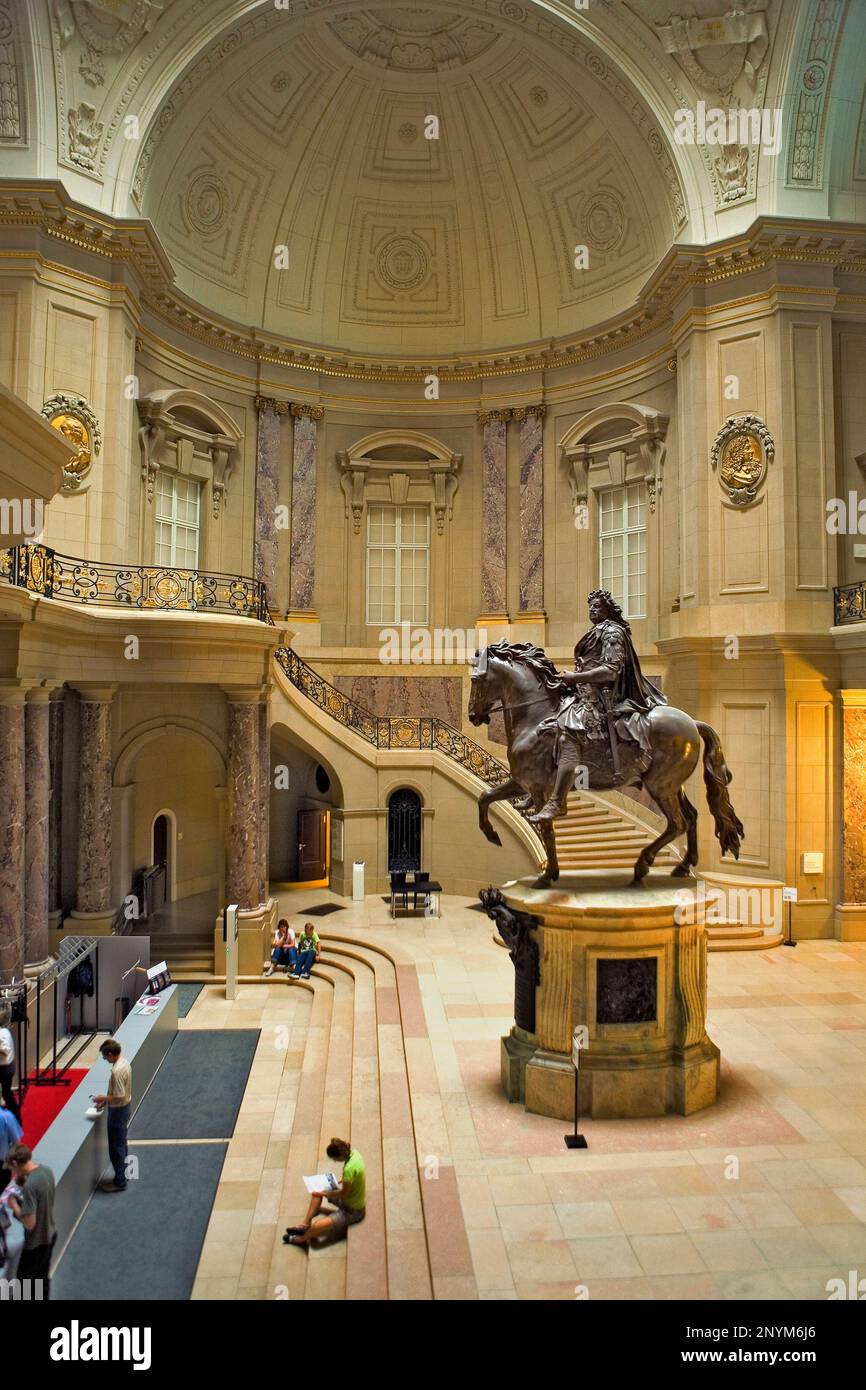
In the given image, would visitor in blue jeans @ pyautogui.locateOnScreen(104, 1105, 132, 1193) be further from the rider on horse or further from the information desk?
the rider on horse

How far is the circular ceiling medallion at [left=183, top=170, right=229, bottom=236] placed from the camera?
19.1 metres

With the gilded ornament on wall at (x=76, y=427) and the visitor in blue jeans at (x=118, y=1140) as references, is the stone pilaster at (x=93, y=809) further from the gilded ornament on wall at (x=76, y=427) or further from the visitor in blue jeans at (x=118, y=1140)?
the visitor in blue jeans at (x=118, y=1140)

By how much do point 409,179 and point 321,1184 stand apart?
71.8 feet

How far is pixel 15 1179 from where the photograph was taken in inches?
241

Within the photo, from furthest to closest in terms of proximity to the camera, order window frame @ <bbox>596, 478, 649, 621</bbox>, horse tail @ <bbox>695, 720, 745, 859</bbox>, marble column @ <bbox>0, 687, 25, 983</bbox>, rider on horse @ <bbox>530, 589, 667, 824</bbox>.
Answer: window frame @ <bbox>596, 478, 649, 621</bbox>, marble column @ <bbox>0, 687, 25, 983</bbox>, horse tail @ <bbox>695, 720, 745, 859</bbox>, rider on horse @ <bbox>530, 589, 667, 824</bbox>

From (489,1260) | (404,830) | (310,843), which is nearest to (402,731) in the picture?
(404,830)

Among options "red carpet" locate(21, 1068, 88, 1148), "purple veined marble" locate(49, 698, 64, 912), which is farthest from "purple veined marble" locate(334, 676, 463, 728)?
"red carpet" locate(21, 1068, 88, 1148)

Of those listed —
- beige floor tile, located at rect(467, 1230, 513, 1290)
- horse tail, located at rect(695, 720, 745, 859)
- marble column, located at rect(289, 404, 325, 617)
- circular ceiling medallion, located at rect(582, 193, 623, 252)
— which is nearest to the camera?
beige floor tile, located at rect(467, 1230, 513, 1290)

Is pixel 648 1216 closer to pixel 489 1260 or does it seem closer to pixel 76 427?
pixel 489 1260

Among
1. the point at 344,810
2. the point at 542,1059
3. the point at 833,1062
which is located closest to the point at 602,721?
the point at 542,1059

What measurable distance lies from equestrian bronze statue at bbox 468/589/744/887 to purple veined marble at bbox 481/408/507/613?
12.3 meters

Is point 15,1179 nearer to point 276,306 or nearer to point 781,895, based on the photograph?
point 781,895

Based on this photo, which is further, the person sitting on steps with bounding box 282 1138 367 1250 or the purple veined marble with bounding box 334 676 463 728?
the purple veined marble with bounding box 334 676 463 728

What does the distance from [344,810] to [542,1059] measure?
9837 millimetres
